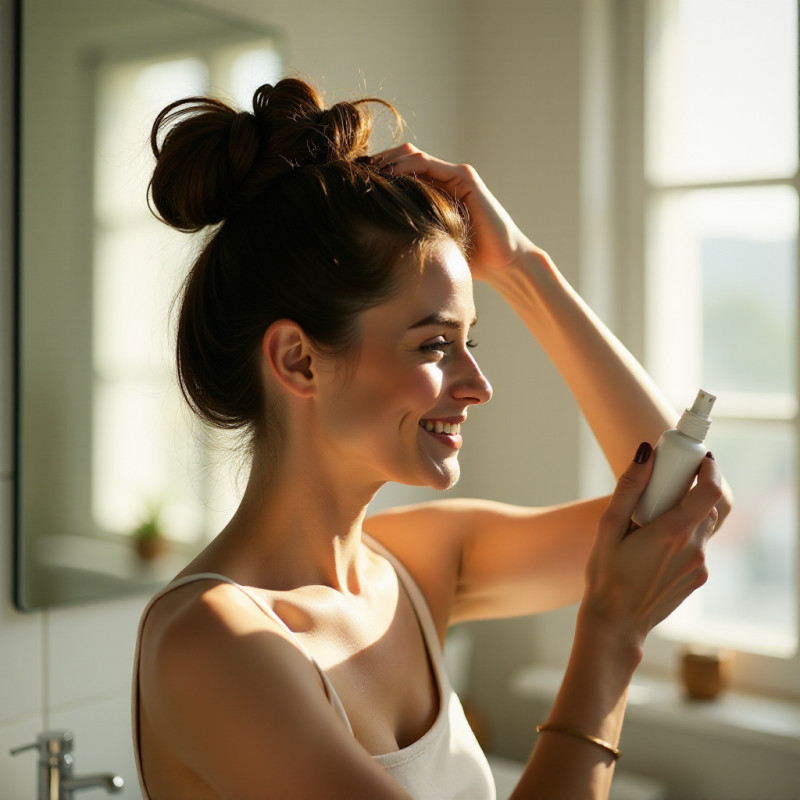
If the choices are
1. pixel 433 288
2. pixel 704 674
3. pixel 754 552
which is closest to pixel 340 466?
pixel 433 288

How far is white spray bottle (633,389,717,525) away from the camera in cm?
80

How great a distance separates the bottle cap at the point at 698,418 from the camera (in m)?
0.79

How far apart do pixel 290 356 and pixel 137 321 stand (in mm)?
636

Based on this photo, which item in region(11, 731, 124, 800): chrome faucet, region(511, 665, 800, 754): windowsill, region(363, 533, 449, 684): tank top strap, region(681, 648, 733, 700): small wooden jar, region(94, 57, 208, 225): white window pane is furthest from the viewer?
region(681, 648, 733, 700): small wooden jar

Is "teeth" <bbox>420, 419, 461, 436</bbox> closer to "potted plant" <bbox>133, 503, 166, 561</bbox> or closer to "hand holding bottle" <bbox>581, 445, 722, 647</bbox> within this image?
"hand holding bottle" <bbox>581, 445, 722, 647</bbox>

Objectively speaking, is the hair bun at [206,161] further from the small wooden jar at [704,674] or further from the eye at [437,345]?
the small wooden jar at [704,674]

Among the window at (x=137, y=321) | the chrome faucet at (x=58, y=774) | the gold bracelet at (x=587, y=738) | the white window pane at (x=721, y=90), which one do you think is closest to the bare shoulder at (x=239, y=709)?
the gold bracelet at (x=587, y=738)

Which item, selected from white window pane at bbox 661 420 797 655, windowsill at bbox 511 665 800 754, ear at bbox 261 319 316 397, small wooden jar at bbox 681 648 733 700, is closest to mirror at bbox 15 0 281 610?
ear at bbox 261 319 316 397

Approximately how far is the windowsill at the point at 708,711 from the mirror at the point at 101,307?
0.83 m

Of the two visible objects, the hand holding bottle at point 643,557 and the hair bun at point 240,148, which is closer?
the hand holding bottle at point 643,557

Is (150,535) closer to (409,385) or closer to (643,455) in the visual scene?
(409,385)

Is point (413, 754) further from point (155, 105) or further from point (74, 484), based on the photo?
point (155, 105)

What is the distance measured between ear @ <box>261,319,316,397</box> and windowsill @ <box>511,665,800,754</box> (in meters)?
1.25

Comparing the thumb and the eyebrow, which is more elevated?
the eyebrow
